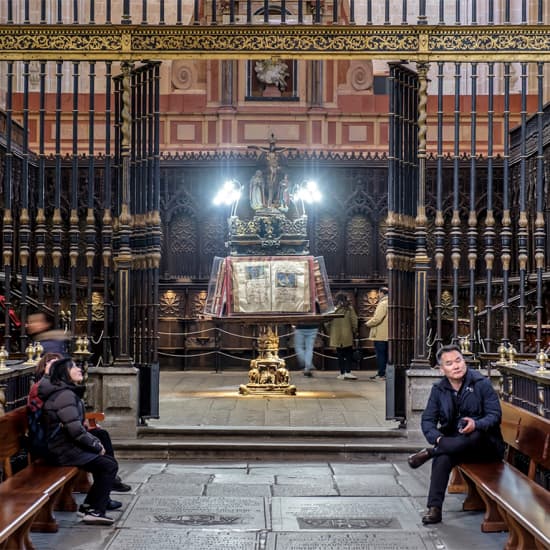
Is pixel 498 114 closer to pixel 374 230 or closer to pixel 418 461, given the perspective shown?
pixel 374 230

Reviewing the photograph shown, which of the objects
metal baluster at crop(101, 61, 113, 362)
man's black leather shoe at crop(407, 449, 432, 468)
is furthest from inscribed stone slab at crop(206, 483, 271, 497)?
metal baluster at crop(101, 61, 113, 362)

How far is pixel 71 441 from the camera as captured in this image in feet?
23.2

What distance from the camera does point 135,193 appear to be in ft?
36.3

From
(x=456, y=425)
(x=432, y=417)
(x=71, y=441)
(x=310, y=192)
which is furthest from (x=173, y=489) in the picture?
(x=310, y=192)

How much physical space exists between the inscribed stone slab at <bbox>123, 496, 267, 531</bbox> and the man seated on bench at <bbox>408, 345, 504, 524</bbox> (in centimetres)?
123

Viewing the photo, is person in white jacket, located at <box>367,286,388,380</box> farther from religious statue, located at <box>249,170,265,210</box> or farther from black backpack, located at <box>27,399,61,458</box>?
black backpack, located at <box>27,399,61,458</box>

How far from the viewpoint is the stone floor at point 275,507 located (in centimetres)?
654

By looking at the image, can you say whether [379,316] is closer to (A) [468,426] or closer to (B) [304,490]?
(B) [304,490]

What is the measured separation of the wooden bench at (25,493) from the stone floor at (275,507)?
0.56ft

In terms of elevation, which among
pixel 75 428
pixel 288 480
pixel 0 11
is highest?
pixel 0 11

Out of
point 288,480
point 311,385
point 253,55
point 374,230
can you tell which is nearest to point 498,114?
point 374,230

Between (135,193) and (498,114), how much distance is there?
12.4 metres

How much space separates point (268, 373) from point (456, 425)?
24.2 feet

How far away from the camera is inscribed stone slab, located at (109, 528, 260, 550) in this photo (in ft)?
20.9
